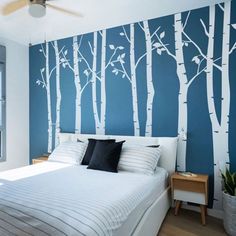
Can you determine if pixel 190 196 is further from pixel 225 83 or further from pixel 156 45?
pixel 156 45

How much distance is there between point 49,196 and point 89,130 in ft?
6.54

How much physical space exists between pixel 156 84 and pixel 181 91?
0.37 m

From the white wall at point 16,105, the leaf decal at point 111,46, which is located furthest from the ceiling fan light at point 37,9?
the white wall at point 16,105

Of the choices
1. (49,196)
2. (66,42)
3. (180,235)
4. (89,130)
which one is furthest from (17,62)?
(180,235)

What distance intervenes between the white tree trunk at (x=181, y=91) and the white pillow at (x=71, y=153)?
1.34 meters

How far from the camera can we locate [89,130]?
11.8 feet

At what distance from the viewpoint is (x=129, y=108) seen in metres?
3.26

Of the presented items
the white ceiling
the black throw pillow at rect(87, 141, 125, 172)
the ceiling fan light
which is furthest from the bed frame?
the ceiling fan light

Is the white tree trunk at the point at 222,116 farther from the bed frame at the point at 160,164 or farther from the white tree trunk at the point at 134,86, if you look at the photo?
the white tree trunk at the point at 134,86

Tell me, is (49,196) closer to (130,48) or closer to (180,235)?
(180,235)

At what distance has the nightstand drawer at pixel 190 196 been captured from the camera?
247 centimetres

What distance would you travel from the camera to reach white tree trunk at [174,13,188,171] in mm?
2875

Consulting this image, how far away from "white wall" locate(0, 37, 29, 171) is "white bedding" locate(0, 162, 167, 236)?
1.65 metres

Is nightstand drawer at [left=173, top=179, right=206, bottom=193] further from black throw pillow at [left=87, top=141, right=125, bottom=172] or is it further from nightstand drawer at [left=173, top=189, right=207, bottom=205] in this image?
black throw pillow at [left=87, top=141, right=125, bottom=172]
